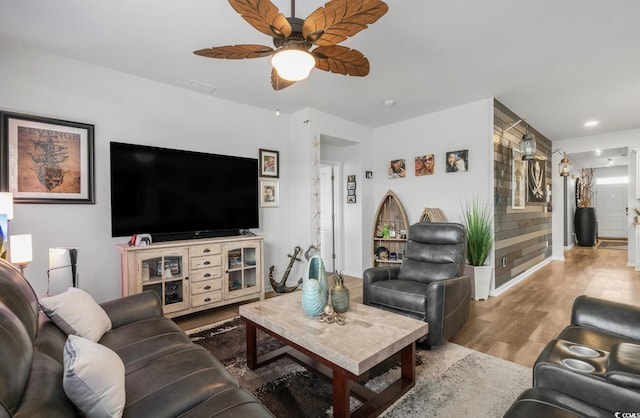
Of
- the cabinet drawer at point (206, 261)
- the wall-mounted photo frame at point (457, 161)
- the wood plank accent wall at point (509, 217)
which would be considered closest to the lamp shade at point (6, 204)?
the cabinet drawer at point (206, 261)

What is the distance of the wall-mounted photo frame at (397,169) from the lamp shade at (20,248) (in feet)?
14.4

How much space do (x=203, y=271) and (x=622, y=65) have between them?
188 inches

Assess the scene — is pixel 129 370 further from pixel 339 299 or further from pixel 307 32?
pixel 307 32

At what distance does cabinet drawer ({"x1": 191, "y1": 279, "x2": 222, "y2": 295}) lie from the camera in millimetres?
3131

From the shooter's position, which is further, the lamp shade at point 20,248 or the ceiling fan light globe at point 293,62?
the lamp shade at point 20,248

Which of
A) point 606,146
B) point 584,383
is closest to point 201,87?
point 584,383

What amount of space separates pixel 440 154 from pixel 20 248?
4.61 metres

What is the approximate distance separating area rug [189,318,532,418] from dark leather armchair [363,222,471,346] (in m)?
0.25

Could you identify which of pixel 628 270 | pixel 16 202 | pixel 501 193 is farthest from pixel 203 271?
pixel 628 270

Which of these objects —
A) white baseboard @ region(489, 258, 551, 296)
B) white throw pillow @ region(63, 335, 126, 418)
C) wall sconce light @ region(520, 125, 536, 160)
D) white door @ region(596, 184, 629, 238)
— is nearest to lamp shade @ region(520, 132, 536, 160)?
wall sconce light @ region(520, 125, 536, 160)

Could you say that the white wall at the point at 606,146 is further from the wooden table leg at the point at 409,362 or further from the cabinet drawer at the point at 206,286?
the cabinet drawer at the point at 206,286

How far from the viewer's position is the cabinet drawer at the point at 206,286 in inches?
123

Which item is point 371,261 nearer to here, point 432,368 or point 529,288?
point 529,288

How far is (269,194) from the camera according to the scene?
166 inches
